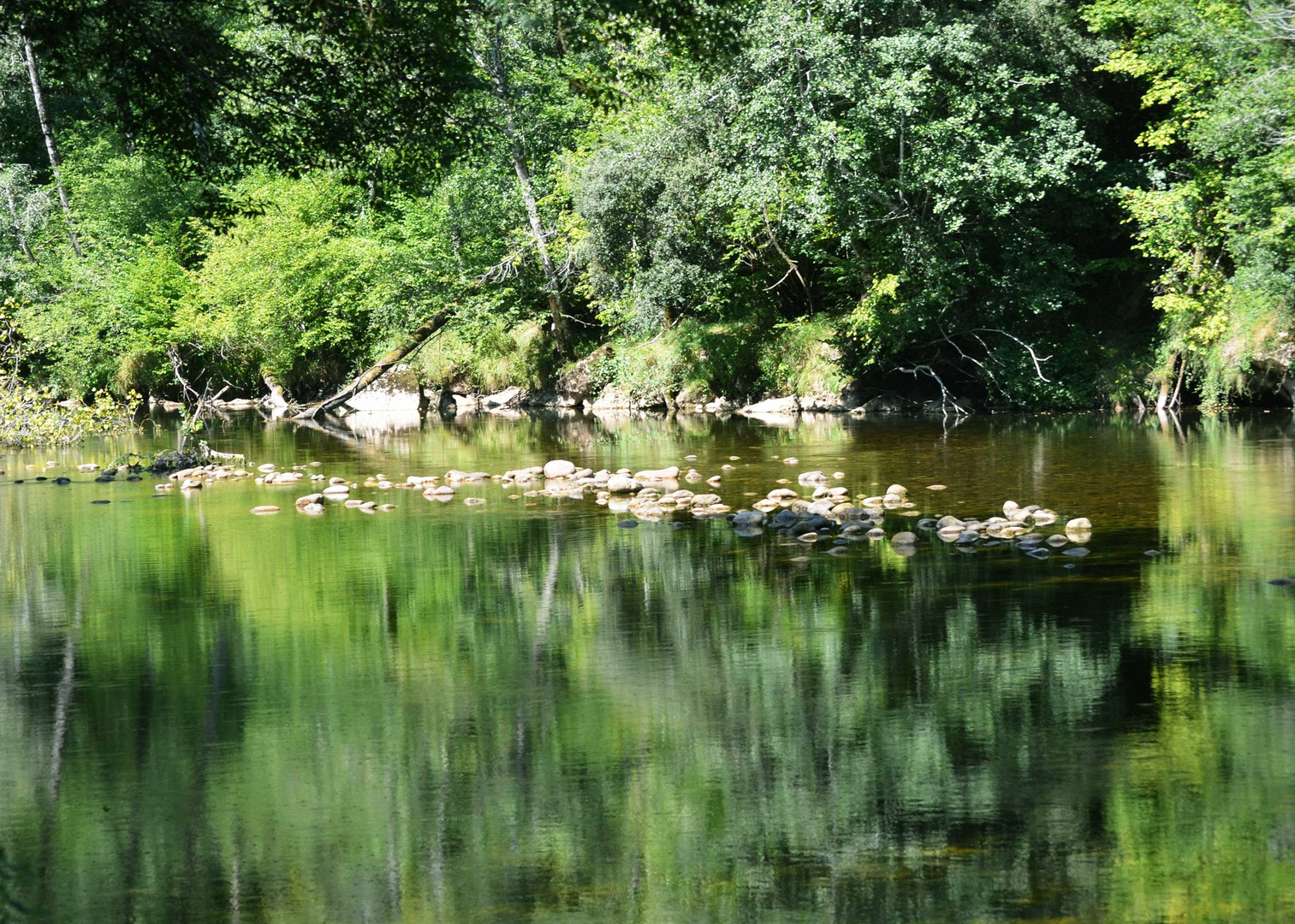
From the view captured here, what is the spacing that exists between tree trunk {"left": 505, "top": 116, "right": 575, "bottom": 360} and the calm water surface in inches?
866

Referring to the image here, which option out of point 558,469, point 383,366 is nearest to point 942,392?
point 558,469

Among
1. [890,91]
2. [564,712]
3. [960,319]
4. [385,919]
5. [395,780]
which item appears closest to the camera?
[385,919]

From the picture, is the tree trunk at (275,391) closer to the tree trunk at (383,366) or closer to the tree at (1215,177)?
the tree trunk at (383,366)

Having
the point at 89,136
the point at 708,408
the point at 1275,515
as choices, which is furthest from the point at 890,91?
the point at 89,136

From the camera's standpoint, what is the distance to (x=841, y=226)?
27.9 metres

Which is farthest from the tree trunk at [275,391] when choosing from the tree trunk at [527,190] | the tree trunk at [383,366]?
the tree trunk at [527,190]

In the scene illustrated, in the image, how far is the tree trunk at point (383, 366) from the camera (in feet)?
123

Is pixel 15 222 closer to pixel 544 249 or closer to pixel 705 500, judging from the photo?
pixel 544 249

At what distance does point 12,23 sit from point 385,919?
6583mm

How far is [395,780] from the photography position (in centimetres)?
602

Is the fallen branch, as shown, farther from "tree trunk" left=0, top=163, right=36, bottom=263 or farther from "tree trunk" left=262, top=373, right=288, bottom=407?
"tree trunk" left=0, top=163, right=36, bottom=263

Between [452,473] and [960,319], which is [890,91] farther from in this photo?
[452,473]

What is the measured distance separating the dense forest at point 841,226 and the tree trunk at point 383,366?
324 mm

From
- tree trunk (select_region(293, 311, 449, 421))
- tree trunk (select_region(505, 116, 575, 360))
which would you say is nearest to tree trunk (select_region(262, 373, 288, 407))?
tree trunk (select_region(293, 311, 449, 421))
